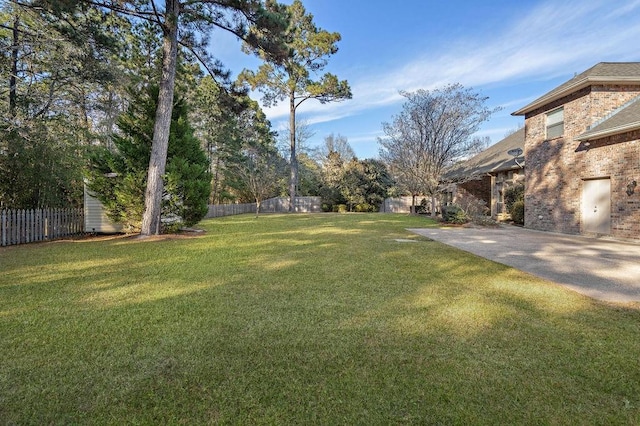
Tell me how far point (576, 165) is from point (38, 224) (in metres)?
17.4

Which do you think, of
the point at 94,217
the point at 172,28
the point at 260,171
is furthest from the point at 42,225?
the point at 260,171

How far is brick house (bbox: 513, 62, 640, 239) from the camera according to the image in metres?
9.29

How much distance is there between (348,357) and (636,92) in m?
13.8

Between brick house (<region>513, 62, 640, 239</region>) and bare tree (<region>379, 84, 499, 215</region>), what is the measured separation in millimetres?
4911

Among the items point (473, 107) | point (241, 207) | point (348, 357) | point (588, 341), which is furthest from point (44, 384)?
point (241, 207)

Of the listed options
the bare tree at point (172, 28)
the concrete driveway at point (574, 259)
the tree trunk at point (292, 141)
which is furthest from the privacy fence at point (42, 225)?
the tree trunk at point (292, 141)

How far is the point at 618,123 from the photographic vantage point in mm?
9391

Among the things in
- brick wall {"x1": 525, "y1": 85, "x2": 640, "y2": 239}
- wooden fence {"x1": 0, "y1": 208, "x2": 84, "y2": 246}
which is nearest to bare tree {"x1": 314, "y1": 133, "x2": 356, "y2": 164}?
brick wall {"x1": 525, "y1": 85, "x2": 640, "y2": 239}

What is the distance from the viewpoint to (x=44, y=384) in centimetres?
226

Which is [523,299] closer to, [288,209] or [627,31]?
[627,31]

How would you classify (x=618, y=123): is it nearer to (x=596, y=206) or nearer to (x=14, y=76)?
(x=596, y=206)

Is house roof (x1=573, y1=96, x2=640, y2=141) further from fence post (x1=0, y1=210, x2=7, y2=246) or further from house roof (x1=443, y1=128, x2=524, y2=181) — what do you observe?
fence post (x1=0, y1=210, x2=7, y2=246)

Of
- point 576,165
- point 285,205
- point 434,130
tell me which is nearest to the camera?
point 576,165

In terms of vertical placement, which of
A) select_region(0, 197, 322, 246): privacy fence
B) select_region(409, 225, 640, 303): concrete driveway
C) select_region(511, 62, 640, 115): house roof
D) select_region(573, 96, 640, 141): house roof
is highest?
select_region(511, 62, 640, 115): house roof
